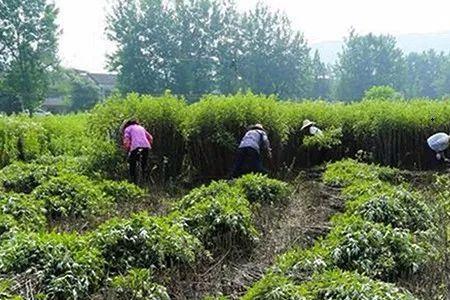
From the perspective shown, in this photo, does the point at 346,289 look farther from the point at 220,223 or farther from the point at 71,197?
the point at 71,197

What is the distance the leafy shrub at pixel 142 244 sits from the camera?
14.9 ft

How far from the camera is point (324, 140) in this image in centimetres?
1187

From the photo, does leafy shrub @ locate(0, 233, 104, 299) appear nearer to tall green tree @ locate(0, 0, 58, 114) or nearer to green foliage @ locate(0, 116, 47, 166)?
green foliage @ locate(0, 116, 47, 166)

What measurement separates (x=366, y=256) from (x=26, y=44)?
108ft

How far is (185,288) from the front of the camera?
4.43 metres

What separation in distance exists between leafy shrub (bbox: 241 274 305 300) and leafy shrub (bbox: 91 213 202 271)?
1.14 m

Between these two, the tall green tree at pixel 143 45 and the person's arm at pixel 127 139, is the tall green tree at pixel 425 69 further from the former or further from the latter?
the person's arm at pixel 127 139

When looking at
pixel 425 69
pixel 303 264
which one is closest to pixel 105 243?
pixel 303 264

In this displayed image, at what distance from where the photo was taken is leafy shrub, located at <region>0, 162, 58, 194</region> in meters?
8.26

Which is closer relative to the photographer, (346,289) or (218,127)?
(346,289)

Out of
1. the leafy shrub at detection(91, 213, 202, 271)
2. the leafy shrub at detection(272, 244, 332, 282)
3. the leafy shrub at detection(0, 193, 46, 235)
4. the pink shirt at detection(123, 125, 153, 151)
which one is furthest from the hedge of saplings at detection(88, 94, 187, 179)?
the leafy shrub at detection(272, 244, 332, 282)

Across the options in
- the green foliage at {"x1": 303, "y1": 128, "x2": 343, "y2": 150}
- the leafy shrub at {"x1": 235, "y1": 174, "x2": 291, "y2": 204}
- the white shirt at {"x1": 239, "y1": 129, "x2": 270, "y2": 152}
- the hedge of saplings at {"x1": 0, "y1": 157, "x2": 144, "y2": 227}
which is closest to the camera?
the hedge of saplings at {"x1": 0, "y1": 157, "x2": 144, "y2": 227}

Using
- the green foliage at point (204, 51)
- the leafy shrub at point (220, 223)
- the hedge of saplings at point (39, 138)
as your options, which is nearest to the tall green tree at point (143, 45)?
the green foliage at point (204, 51)

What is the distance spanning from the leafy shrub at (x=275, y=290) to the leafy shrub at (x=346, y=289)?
7 centimetres
